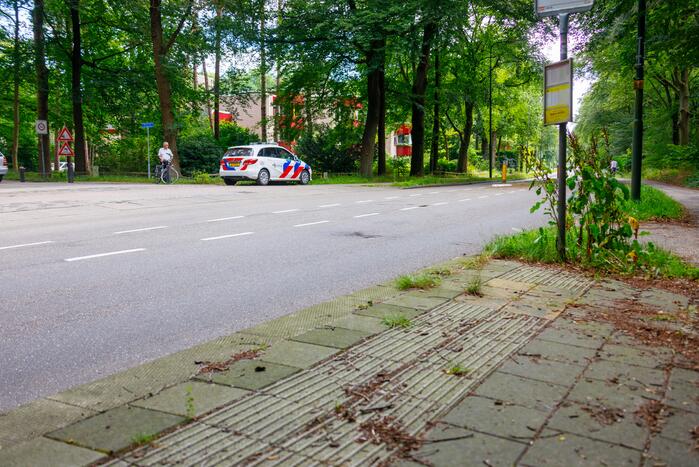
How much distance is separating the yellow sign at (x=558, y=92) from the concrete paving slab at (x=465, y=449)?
16.3ft

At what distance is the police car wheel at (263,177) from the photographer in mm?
25516

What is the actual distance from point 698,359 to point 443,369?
5.01 feet

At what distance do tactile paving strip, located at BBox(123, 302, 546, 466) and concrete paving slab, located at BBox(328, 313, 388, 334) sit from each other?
12cm

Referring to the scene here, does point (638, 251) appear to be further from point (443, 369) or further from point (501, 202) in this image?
point (501, 202)

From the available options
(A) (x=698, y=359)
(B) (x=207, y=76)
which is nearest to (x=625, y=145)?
(B) (x=207, y=76)

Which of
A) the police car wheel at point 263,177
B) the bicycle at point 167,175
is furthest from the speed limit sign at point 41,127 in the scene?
the police car wheel at point 263,177

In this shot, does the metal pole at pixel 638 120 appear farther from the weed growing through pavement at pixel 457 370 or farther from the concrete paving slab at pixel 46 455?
the concrete paving slab at pixel 46 455

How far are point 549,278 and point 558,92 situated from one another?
2217 millimetres

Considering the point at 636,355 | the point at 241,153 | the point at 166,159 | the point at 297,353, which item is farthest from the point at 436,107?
the point at 297,353

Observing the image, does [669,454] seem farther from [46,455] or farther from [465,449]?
[46,455]

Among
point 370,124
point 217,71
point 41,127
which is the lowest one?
point 41,127

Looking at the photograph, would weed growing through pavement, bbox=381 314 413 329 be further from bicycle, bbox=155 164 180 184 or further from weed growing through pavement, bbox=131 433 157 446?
bicycle, bbox=155 164 180 184

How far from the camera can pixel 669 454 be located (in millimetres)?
2432

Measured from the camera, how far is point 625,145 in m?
54.6
